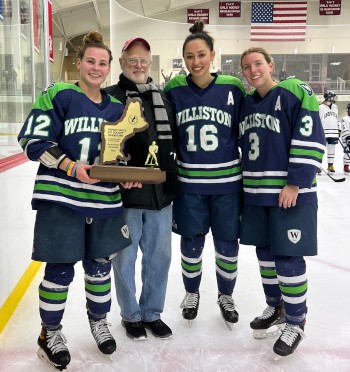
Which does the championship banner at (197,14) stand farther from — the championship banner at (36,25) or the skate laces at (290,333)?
the skate laces at (290,333)

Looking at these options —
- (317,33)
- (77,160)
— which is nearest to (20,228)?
(77,160)

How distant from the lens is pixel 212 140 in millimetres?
1655

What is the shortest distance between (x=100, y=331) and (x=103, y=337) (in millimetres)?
27

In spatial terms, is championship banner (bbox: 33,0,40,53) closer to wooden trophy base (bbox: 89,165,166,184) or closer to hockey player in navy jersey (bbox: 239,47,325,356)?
hockey player in navy jersey (bbox: 239,47,325,356)

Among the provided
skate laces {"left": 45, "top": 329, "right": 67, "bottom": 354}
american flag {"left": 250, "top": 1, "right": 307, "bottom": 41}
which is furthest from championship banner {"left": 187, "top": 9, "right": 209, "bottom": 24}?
skate laces {"left": 45, "top": 329, "right": 67, "bottom": 354}

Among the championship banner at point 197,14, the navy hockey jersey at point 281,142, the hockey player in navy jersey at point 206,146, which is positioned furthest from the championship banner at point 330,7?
the navy hockey jersey at point 281,142

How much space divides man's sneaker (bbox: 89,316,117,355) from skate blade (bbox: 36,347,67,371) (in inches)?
5.9

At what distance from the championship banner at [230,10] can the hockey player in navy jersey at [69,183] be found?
38.2 feet

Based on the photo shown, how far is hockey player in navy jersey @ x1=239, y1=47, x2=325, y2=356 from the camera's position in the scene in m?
1.46

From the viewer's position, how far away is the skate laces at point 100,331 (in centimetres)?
159

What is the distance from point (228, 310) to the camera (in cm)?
183

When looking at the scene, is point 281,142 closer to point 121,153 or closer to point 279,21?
point 121,153

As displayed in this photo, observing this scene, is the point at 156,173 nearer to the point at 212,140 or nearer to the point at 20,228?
the point at 212,140

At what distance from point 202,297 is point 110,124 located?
1217 mm
